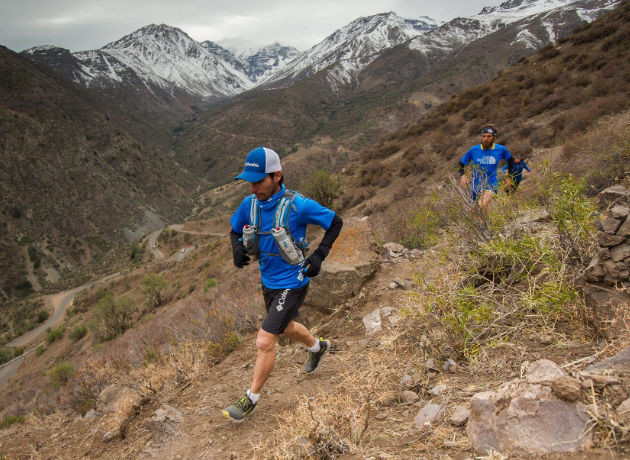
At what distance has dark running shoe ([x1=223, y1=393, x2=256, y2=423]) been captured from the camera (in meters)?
2.59

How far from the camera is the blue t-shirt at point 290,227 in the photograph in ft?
8.77

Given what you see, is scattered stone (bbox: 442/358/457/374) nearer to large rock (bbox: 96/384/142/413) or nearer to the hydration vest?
the hydration vest

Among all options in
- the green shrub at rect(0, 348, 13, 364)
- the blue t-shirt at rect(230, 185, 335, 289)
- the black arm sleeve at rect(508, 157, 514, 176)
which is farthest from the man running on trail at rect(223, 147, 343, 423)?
the green shrub at rect(0, 348, 13, 364)

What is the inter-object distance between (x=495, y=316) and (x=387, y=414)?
3.50 ft

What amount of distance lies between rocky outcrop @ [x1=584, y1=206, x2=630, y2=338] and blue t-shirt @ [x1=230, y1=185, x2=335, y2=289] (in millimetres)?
1775

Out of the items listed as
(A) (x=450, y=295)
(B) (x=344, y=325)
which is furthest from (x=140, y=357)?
(A) (x=450, y=295)

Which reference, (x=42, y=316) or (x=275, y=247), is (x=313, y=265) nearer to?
(x=275, y=247)

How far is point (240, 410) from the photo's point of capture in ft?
8.62

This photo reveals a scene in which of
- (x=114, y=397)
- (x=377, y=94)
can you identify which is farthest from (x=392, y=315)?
(x=377, y=94)

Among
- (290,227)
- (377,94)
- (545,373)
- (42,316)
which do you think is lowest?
(42,316)

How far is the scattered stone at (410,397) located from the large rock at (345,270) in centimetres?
208

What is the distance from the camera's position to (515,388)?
1549 millimetres

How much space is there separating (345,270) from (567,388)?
10.4 ft

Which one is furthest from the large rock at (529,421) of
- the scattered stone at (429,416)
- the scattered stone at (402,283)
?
the scattered stone at (402,283)
